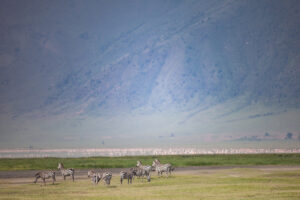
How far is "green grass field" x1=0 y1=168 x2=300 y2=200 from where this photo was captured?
3766cm

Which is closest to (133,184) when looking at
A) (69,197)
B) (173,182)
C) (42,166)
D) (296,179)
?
(173,182)

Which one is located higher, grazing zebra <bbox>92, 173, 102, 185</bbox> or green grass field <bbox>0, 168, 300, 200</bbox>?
grazing zebra <bbox>92, 173, 102, 185</bbox>

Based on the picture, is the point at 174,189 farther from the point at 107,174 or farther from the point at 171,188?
the point at 107,174

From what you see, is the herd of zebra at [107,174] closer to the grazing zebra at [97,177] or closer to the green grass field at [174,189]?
the grazing zebra at [97,177]

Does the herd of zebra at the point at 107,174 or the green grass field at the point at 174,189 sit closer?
the green grass field at the point at 174,189

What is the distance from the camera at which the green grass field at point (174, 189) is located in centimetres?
3766

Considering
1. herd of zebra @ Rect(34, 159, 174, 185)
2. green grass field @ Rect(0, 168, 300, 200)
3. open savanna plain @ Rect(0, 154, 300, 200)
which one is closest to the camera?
green grass field @ Rect(0, 168, 300, 200)

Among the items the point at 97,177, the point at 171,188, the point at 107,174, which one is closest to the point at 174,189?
the point at 171,188

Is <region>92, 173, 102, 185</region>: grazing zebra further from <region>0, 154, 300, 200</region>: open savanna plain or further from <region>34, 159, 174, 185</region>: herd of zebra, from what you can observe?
<region>0, 154, 300, 200</region>: open savanna plain

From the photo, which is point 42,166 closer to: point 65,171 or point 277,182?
point 65,171

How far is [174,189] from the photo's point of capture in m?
42.0

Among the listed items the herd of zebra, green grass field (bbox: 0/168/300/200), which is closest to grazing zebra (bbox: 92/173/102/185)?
the herd of zebra

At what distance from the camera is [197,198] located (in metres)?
36.8

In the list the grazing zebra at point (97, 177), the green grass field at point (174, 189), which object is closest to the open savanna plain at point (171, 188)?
the green grass field at point (174, 189)
